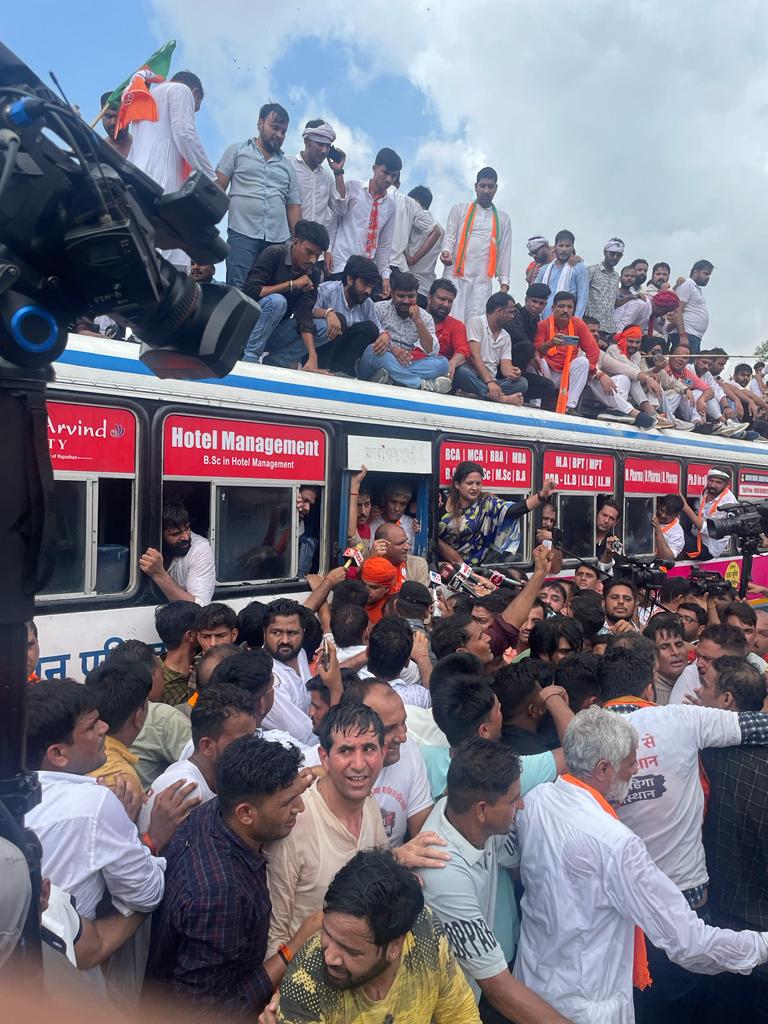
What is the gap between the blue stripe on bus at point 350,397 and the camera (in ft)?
15.6

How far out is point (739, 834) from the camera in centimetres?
339

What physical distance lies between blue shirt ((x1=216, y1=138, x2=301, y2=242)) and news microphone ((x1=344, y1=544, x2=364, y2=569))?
2671 mm

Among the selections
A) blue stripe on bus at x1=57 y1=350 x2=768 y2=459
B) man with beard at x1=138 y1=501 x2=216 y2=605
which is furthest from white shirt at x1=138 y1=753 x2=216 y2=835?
man with beard at x1=138 y1=501 x2=216 y2=605

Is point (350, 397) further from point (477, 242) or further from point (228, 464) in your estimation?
point (477, 242)

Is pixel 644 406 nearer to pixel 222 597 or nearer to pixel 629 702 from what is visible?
pixel 222 597

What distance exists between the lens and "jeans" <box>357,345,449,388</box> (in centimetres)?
717

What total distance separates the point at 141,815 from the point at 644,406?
9.05 metres

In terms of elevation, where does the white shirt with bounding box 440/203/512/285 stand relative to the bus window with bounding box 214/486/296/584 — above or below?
above

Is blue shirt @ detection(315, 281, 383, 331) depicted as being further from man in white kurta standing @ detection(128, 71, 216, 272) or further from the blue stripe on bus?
man in white kurta standing @ detection(128, 71, 216, 272)

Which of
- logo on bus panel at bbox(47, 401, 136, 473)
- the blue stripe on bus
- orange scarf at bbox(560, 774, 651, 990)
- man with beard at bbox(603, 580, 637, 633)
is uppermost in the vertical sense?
the blue stripe on bus

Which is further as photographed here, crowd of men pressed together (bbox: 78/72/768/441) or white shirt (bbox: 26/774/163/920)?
crowd of men pressed together (bbox: 78/72/768/441)

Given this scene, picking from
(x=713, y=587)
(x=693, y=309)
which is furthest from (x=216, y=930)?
(x=693, y=309)

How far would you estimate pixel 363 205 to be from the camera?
27.5 ft

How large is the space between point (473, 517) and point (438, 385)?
4.00ft
